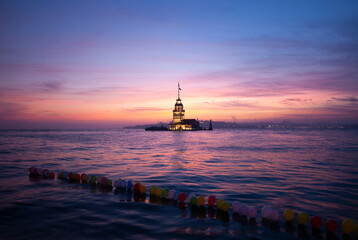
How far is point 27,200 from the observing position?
427 inches

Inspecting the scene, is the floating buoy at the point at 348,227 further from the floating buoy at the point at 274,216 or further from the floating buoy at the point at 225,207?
the floating buoy at the point at 225,207

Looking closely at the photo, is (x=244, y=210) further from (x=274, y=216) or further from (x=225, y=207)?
(x=274, y=216)

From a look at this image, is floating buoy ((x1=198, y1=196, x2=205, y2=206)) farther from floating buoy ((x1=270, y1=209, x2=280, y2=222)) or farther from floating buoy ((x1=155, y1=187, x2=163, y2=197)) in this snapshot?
floating buoy ((x1=270, y1=209, x2=280, y2=222))

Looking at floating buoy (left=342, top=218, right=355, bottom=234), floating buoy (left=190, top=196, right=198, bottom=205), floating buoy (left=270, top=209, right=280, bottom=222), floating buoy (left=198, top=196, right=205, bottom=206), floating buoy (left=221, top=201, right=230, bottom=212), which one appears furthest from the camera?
floating buoy (left=190, top=196, right=198, bottom=205)

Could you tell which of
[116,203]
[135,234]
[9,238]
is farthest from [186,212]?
[9,238]

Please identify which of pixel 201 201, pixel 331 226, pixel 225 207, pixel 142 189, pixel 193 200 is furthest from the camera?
pixel 142 189

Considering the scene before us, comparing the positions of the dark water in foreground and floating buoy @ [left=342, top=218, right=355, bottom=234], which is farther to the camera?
the dark water in foreground

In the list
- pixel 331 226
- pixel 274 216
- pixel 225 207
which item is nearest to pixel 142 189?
pixel 225 207

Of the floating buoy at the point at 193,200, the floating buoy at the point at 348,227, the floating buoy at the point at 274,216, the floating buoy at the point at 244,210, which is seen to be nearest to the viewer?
the floating buoy at the point at 348,227

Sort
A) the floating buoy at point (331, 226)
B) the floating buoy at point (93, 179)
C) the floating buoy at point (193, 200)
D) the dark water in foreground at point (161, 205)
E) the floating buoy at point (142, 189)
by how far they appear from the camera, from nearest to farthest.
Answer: the floating buoy at point (331, 226), the dark water in foreground at point (161, 205), the floating buoy at point (193, 200), the floating buoy at point (142, 189), the floating buoy at point (93, 179)

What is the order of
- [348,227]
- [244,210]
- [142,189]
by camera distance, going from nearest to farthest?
[348,227]
[244,210]
[142,189]

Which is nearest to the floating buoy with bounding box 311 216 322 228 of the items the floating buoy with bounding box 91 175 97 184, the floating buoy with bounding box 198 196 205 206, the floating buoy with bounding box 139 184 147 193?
the floating buoy with bounding box 198 196 205 206

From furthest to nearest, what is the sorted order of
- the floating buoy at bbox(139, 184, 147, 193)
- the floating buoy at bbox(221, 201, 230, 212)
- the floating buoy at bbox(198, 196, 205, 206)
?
the floating buoy at bbox(139, 184, 147, 193) → the floating buoy at bbox(198, 196, 205, 206) → the floating buoy at bbox(221, 201, 230, 212)

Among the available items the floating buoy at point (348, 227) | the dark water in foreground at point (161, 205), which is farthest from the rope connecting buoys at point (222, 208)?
the dark water in foreground at point (161, 205)
